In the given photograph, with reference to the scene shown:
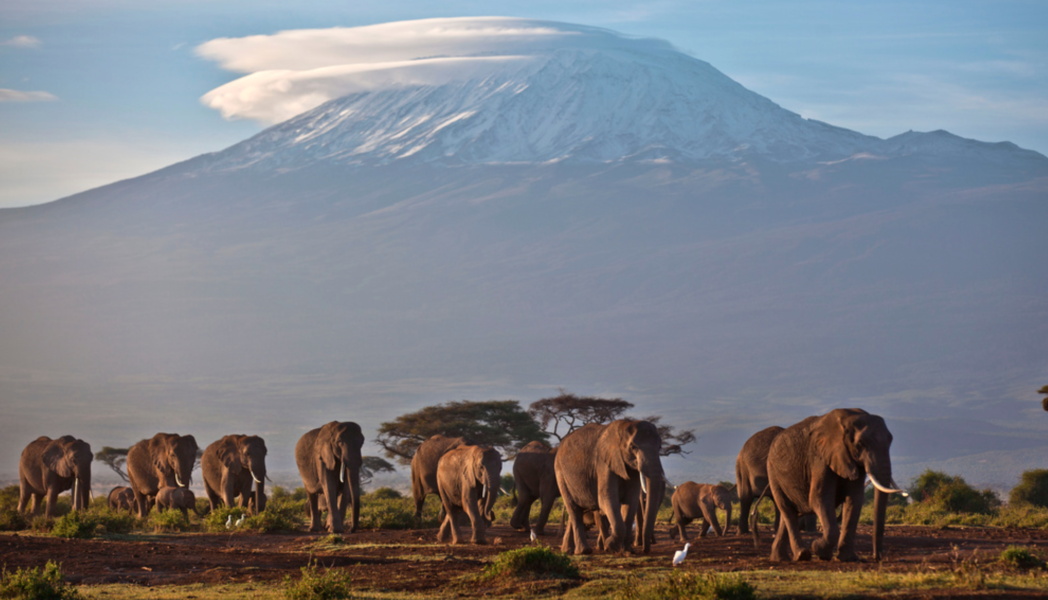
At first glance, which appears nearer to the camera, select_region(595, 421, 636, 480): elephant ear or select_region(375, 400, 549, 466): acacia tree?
select_region(595, 421, 636, 480): elephant ear

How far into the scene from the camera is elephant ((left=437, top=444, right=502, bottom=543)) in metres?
21.4

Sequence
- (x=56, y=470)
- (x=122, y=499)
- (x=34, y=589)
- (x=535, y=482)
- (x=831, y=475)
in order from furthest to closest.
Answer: (x=122, y=499), (x=56, y=470), (x=535, y=482), (x=831, y=475), (x=34, y=589)

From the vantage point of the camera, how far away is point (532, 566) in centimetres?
1482

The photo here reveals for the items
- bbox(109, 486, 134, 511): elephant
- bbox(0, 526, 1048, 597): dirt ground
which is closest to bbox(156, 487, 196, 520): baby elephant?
bbox(109, 486, 134, 511): elephant

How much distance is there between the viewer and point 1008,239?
642 ft

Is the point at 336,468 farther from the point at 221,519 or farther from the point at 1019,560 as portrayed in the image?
the point at 1019,560

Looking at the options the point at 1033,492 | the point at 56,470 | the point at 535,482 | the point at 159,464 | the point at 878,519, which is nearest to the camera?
the point at 878,519

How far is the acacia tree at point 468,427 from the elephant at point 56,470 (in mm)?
19736

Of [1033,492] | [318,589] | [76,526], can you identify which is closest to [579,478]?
[318,589]

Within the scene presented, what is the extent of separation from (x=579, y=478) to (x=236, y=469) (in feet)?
44.1

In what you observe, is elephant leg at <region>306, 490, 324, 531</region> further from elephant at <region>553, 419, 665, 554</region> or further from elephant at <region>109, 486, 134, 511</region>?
elephant at <region>553, 419, 665, 554</region>

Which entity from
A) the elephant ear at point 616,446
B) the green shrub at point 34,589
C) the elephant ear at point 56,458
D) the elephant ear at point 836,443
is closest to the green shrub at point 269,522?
the elephant ear at point 56,458

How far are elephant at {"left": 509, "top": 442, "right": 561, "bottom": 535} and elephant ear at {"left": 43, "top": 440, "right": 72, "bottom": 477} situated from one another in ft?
40.8

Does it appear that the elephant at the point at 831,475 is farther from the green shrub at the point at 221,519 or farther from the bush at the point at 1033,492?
the bush at the point at 1033,492
